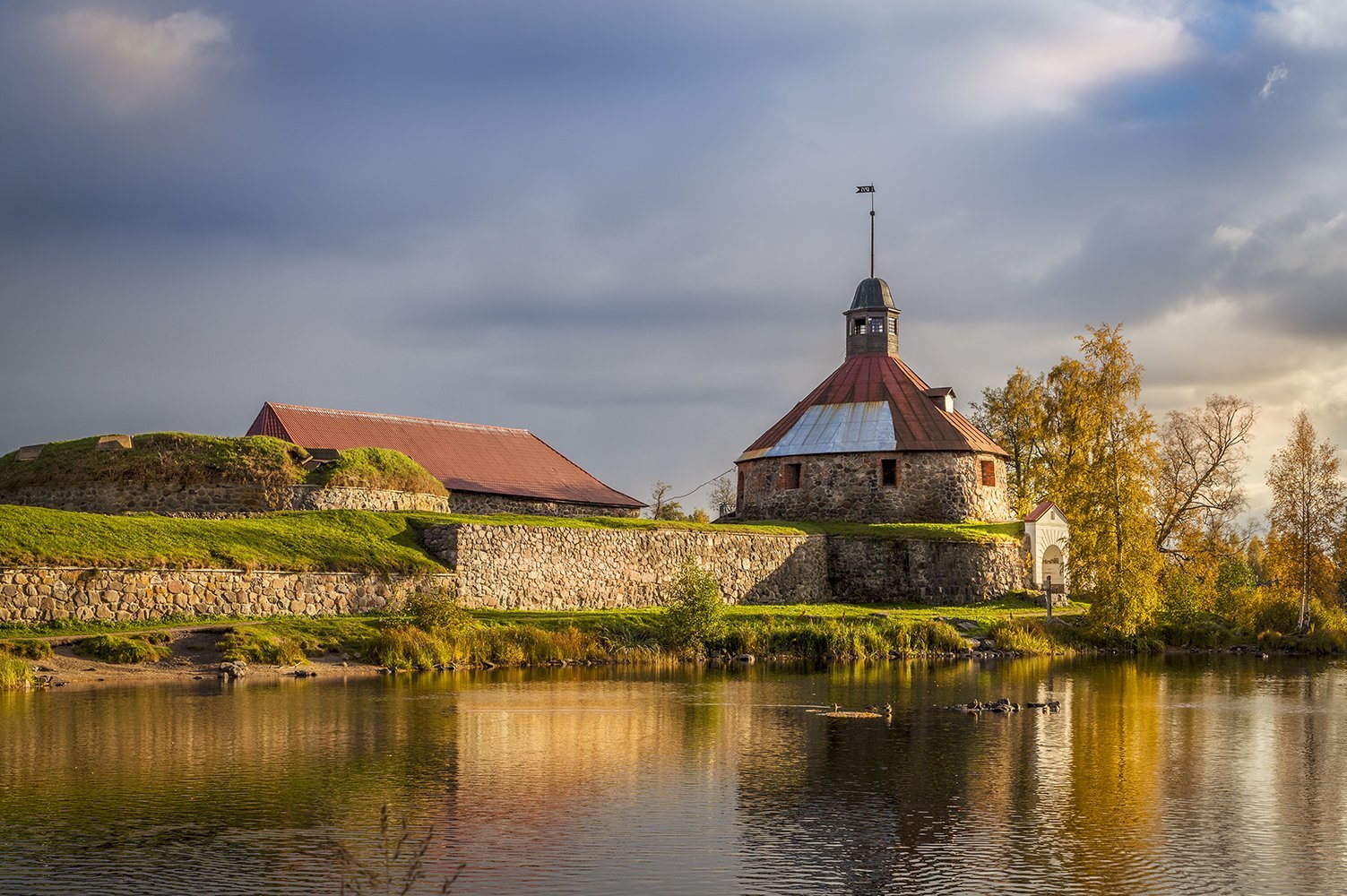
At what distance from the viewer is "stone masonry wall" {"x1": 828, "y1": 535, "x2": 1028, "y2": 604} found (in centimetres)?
4891

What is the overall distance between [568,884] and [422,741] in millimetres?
7640

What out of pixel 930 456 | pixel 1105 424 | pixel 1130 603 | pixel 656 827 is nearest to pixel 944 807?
pixel 656 827

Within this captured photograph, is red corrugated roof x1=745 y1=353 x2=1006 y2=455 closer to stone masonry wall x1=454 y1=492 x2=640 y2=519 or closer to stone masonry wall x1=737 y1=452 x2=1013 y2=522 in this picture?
stone masonry wall x1=737 y1=452 x2=1013 y2=522

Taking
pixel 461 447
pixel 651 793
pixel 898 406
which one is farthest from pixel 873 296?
pixel 651 793

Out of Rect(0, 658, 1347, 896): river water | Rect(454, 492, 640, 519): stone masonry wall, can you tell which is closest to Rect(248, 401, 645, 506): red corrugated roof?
Rect(454, 492, 640, 519): stone masonry wall

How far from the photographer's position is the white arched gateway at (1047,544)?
2018 inches

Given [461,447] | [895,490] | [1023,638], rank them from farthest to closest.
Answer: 1. [895,490]
2. [461,447]
3. [1023,638]

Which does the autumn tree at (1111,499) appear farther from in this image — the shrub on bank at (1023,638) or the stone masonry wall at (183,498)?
the stone masonry wall at (183,498)

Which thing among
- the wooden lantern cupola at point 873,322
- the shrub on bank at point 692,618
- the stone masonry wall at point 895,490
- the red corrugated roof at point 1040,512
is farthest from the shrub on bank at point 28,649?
the wooden lantern cupola at point 873,322

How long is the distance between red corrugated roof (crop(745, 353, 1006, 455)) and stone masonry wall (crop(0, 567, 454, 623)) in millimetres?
24353

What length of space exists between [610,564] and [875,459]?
15640 millimetres

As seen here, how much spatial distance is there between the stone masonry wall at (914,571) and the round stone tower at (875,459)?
4671 millimetres

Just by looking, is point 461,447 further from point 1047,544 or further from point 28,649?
point 28,649

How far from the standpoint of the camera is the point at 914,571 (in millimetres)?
49125
